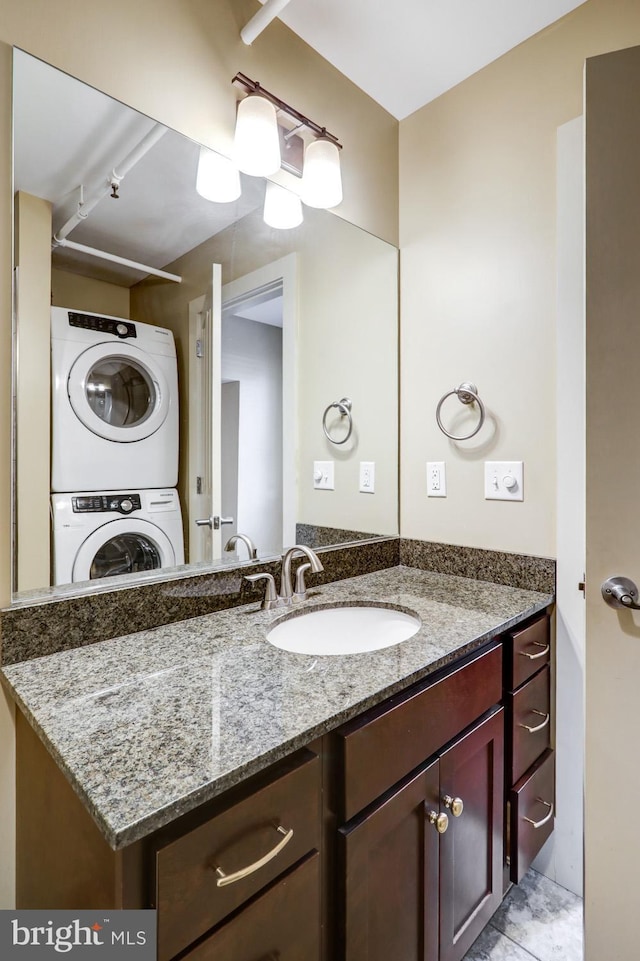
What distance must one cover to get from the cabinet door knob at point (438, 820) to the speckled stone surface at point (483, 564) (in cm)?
73

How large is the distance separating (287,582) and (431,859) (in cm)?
68

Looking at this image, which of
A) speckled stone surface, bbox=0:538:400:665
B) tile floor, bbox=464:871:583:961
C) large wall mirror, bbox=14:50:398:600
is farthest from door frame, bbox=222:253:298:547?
tile floor, bbox=464:871:583:961

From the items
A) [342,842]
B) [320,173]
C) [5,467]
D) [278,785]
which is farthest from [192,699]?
[320,173]

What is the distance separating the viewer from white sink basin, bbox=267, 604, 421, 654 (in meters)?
1.26

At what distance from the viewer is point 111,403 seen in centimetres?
113

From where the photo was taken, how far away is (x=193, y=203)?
128 cm

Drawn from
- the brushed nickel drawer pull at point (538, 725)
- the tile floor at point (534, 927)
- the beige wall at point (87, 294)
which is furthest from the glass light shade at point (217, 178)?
the tile floor at point (534, 927)

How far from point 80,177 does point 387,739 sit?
51.3 inches

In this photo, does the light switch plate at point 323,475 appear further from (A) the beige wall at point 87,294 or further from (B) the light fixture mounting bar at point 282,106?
(B) the light fixture mounting bar at point 282,106

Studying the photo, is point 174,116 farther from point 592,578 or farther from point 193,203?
point 592,578

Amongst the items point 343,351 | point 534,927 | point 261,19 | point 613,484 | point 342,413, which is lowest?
point 534,927

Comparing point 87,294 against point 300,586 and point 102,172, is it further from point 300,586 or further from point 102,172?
point 300,586

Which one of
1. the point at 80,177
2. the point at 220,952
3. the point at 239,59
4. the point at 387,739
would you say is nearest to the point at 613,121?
the point at 239,59

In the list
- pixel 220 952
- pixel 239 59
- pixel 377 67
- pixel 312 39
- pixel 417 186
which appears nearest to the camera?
pixel 220 952
